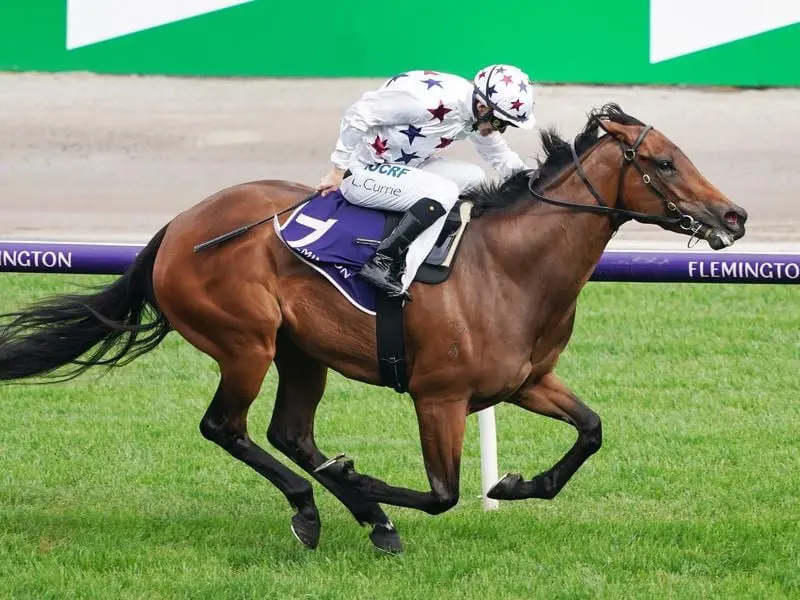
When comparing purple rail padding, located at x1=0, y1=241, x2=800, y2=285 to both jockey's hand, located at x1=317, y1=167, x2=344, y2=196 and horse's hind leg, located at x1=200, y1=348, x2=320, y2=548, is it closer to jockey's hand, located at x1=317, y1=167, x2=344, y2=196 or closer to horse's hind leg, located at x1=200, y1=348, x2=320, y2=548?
horse's hind leg, located at x1=200, y1=348, x2=320, y2=548

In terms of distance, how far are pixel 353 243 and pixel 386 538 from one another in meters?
1.14

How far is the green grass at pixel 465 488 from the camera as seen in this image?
5.25 metres

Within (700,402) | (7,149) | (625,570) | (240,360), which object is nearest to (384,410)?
(700,402)

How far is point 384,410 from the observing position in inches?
307

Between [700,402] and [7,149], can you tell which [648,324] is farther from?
[7,149]

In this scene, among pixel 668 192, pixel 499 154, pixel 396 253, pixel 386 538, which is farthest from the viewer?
pixel 499 154

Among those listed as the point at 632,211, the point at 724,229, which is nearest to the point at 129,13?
the point at 632,211

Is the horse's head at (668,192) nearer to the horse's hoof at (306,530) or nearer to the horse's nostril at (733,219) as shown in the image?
the horse's nostril at (733,219)

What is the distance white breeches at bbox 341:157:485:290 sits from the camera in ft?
17.8

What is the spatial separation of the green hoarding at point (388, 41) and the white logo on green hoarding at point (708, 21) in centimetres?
2

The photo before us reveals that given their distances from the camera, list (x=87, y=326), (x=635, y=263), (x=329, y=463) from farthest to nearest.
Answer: (x=635, y=263), (x=87, y=326), (x=329, y=463)

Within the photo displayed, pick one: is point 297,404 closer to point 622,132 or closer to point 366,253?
point 366,253

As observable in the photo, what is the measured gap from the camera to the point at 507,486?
5.57 metres

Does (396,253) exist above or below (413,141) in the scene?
below
